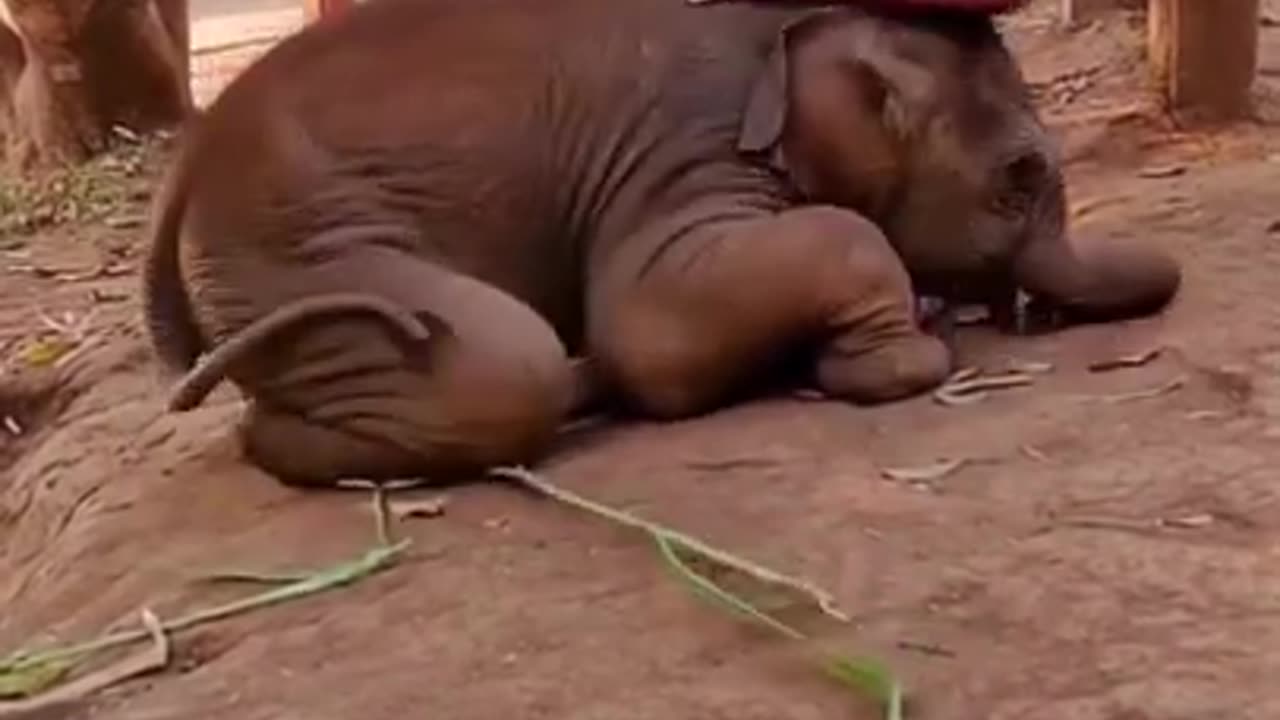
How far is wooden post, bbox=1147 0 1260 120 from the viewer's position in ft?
12.5

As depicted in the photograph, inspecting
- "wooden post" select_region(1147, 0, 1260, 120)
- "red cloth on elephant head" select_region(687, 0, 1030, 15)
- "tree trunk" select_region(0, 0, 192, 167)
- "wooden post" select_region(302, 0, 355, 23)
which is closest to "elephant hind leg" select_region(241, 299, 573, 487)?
"red cloth on elephant head" select_region(687, 0, 1030, 15)

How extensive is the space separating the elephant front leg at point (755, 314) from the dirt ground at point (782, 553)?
5cm

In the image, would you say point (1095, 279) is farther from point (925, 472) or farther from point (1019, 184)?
point (925, 472)

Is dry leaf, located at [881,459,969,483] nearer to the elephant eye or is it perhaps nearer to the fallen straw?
the fallen straw

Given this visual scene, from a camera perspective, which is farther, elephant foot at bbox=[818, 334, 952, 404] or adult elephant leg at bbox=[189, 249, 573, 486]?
elephant foot at bbox=[818, 334, 952, 404]

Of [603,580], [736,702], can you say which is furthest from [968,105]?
[736,702]

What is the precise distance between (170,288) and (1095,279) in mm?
954

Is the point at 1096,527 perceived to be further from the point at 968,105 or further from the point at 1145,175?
the point at 1145,175

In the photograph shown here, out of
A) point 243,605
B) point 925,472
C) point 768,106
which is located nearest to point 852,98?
point 768,106

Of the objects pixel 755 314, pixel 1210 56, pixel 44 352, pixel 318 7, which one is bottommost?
pixel 44 352

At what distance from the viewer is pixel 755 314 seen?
101 inches

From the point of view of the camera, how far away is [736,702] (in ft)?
6.08

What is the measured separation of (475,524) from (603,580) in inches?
8.6

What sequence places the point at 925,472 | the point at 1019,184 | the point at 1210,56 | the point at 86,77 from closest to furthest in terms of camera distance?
1. the point at 925,472
2. the point at 1019,184
3. the point at 1210,56
4. the point at 86,77
